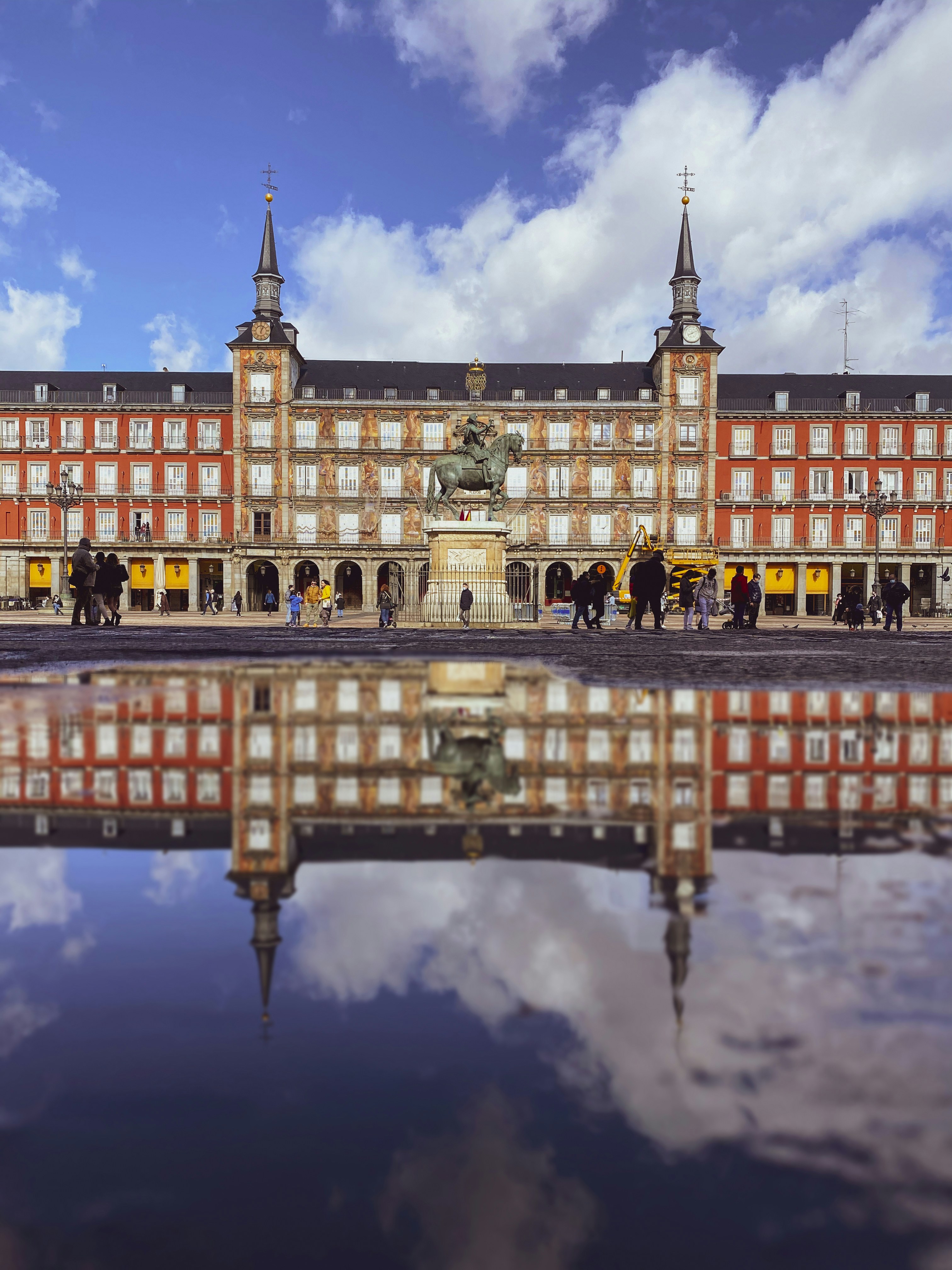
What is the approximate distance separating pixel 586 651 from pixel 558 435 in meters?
36.3

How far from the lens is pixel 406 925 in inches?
62.3

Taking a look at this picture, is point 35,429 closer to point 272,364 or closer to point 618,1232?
point 272,364

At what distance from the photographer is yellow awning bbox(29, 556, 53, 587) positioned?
151 feet

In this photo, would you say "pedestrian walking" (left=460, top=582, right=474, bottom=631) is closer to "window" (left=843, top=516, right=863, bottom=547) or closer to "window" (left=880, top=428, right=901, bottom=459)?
"window" (left=843, top=516, right=863, bottom=547)

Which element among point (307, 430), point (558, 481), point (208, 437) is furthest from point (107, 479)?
point (558, 481)

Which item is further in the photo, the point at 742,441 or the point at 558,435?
the point at 742,441

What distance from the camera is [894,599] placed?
2173cm

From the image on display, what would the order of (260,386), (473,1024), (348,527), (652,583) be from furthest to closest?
(348,527) < (260,386) < (652,583) < (473,1024)

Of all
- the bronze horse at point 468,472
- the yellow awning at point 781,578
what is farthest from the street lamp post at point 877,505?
the bronze horse at point 468,472

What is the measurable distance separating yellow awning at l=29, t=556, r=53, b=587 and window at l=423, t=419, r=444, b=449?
19813 millimetres

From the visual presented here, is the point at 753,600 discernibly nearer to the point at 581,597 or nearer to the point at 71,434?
the point at 581,597

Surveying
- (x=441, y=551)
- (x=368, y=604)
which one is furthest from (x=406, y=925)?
(x=368, y=604)

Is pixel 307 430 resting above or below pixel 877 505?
above

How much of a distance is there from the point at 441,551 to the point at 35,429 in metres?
34.9
